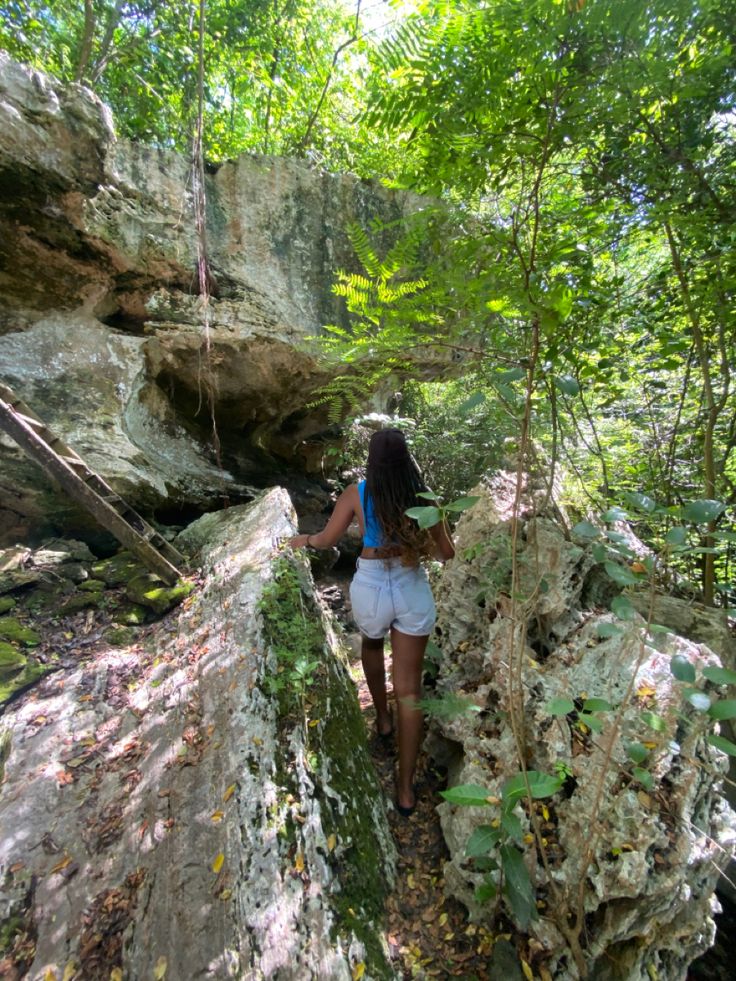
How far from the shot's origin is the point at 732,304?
2.95m

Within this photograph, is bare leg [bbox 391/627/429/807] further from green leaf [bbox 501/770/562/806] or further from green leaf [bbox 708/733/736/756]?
green leaf [bbox 708/733/736/756]

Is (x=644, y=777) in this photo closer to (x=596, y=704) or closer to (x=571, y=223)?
(x=596, y=704)

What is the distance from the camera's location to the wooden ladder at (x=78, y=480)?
378 centimetres

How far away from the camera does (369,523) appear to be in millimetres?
2775

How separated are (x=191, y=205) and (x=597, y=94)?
556 cm

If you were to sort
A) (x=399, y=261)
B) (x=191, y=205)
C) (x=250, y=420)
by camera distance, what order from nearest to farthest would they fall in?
(x=399, y=261) → (x=191, y=205) → (x=250, y=420)

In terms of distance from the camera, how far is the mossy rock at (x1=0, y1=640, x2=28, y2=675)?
3.44 m

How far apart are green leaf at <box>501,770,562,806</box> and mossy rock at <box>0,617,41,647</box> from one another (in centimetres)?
382

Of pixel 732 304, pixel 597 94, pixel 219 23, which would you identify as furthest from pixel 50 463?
pixel 219 23

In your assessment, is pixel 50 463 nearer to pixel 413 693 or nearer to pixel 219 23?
pixel 413 693

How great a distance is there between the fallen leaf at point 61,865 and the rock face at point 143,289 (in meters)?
3.61

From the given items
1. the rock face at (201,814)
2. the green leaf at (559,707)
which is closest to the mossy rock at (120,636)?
the rock face at (201,814)

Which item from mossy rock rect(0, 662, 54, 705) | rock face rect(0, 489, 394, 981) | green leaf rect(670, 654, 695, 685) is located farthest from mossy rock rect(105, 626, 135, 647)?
green leaf rect(670, 654, 695, 685)

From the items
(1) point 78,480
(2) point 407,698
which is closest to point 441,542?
(2) point 407,698
